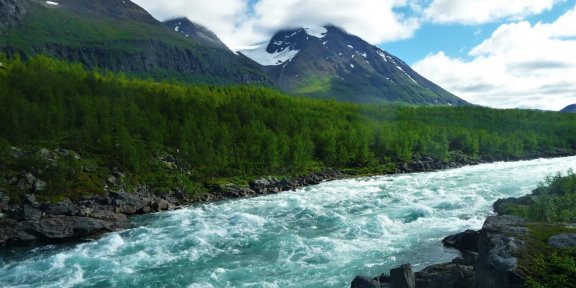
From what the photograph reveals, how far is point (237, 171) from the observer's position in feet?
270

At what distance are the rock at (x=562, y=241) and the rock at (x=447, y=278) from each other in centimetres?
374

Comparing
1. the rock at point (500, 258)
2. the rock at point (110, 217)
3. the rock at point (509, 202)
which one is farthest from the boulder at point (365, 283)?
the rock at point (110, 217)

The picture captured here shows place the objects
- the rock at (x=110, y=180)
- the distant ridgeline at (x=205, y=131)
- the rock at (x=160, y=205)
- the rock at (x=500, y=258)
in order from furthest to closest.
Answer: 1. the distant ridgeline at (x=205, y=131)
2. the rock at (x=110, y=180)
3. the rock at (x=160, y=205)
4. the rock at (x=500, y=258)

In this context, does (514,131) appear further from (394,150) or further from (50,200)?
(50,200)

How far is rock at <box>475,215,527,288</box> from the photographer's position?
55.7 ft

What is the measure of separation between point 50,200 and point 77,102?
37.4 meters

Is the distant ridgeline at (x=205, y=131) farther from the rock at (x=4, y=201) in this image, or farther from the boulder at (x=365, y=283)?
the boulder at (x=365, y=283)

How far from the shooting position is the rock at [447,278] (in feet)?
64.5

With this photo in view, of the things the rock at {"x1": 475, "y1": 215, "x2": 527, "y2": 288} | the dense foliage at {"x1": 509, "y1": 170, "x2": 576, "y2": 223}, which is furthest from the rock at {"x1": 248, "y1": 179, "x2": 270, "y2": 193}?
the rock at {"x1": 475, "y1": 215, "x2": 527, "y2": 288}

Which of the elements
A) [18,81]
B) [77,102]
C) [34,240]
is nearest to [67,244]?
[34,240]

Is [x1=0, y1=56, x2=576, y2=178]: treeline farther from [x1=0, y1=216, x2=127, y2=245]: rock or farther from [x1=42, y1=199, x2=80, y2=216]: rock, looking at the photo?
[x1=0, y1=216, x2=127, y2=245]: rock

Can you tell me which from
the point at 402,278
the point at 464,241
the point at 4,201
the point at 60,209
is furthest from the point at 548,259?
the point at 4,201

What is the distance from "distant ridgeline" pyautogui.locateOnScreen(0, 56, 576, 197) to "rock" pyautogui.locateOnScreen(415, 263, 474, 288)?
2144 inches

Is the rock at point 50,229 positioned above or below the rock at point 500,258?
below
